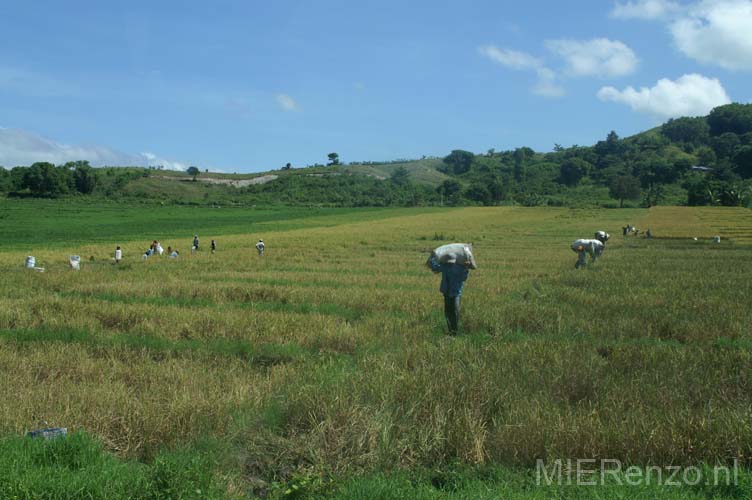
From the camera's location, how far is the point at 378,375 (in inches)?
270

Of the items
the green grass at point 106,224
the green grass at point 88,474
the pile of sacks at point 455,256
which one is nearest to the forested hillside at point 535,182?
the green grass at point 106,224

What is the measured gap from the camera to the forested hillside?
103m

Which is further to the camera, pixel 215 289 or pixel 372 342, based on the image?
pixel 215 289

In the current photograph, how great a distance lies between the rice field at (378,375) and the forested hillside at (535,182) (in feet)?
269

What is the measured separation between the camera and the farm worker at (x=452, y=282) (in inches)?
409

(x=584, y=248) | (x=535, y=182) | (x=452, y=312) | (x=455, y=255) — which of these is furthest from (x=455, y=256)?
(x=535, y=182)

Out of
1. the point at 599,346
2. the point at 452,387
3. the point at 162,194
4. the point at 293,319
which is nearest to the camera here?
the point at 452,387

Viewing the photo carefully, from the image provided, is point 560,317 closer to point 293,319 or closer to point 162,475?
point 293,319

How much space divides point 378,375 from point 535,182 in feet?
484

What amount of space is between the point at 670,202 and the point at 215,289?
102688mm

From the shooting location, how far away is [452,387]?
6.39m

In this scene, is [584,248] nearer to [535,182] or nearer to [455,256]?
[455,256]

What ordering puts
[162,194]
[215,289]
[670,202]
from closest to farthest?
[215,289] → [670,202] → [162,194]

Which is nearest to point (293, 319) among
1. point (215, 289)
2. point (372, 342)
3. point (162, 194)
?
point (372, 342)
